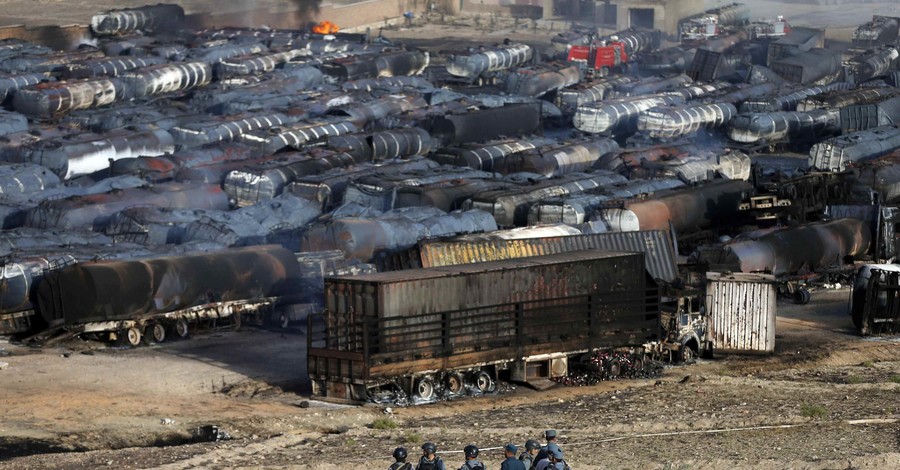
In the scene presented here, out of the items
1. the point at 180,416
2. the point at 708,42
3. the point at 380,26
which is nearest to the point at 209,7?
the point at 380,26

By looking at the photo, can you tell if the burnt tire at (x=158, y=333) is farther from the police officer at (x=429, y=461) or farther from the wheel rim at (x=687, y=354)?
the police officer at (x=429, y=461)

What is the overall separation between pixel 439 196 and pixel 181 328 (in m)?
13.3

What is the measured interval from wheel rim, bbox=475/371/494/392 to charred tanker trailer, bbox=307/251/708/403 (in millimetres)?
22

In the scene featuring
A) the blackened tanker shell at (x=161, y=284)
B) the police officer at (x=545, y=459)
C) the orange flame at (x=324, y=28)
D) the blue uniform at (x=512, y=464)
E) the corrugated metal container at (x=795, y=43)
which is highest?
the orange flame at (x=324, y=28)

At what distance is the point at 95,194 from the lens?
159 feet

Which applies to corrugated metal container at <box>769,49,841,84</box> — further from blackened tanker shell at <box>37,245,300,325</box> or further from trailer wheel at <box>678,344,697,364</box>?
trailer wheel at <box>678,344,697,364</box>

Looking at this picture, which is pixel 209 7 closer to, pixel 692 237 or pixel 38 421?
pixel 692 237

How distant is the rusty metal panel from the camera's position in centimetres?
3953

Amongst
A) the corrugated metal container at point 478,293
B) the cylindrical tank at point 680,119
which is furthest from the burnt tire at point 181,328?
the cylindrical tank at point 680,119

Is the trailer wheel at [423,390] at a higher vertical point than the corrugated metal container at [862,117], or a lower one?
lower

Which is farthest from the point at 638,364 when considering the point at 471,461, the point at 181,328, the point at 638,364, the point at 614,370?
the point at 471,461

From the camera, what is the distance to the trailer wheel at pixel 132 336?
37.4 metres

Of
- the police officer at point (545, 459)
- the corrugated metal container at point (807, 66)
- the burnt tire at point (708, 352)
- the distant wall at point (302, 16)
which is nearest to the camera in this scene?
the police officer at point (545, 459)

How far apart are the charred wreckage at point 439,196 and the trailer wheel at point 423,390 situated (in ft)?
0.14
